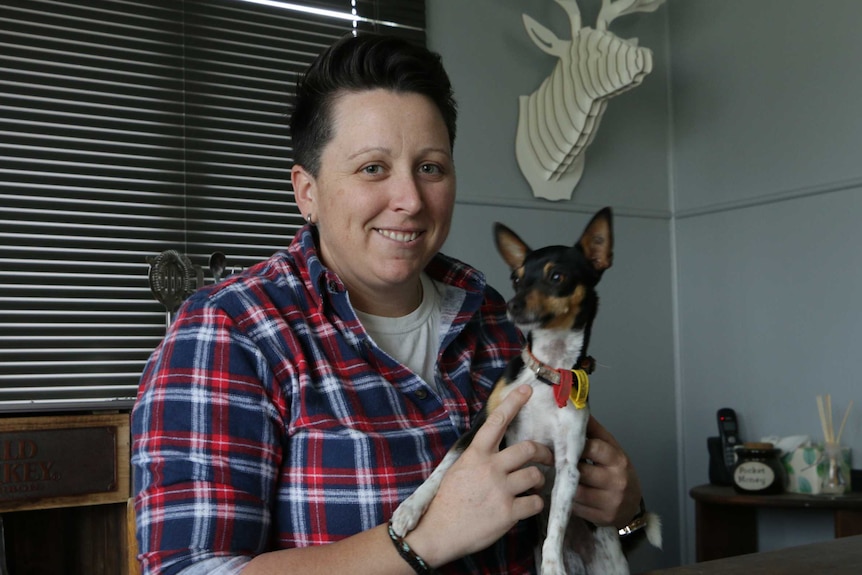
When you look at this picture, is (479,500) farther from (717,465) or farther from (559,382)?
(717,465)

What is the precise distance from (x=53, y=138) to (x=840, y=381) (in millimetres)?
2634

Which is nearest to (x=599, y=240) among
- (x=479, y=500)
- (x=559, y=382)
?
(x=559, y=382)

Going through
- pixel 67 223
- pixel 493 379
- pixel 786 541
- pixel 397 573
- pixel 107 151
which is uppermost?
pixel 107 151

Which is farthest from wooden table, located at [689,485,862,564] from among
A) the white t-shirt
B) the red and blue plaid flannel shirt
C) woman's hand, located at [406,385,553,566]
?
woman's hand, located at [406,385,553,566]

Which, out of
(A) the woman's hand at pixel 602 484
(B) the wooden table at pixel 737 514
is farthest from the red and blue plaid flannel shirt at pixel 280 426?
(B) the wooden table at pixel 737 514

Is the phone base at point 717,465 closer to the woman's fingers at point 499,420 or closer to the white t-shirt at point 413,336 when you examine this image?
the white t-shirt at point 413,336

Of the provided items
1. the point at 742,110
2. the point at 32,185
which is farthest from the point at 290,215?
the point at 742,110

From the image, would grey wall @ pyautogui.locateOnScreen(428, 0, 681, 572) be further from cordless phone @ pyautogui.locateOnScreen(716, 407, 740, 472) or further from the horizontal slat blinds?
the horizontal slat blinds

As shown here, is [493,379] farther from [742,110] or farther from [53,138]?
[742,110]

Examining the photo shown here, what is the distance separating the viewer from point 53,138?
9.06ft

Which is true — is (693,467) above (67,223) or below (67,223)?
below

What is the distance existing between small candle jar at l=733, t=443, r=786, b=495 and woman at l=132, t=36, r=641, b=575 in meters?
1.77

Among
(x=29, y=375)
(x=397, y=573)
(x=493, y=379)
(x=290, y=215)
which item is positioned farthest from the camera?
(x=290, y=215)

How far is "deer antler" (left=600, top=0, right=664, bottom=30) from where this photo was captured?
3.26 meters
